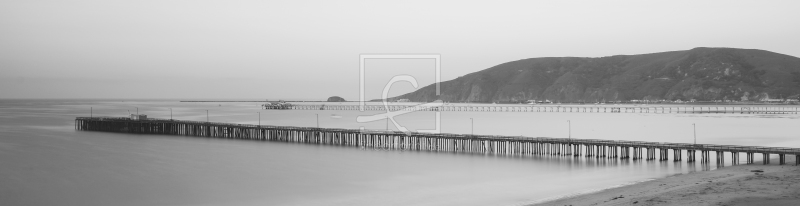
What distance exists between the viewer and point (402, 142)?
160 ft

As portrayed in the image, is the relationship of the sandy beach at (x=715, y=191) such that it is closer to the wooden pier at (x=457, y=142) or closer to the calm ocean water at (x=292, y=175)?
the calm ocean water at (x=292, y=175)

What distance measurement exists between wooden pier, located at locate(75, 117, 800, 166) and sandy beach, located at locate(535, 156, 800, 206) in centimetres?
595

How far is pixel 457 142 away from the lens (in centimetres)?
4719

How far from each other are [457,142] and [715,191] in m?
27.1

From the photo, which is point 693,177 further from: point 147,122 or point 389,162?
point 147,122

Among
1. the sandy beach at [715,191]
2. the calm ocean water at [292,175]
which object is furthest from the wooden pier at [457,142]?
the sandy beach at [715,191]

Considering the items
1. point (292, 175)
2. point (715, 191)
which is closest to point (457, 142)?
point (292, 175)

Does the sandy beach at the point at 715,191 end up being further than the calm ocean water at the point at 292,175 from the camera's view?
No

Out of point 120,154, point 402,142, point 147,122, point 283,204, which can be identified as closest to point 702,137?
point 402,142

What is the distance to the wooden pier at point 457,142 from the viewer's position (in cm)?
3478

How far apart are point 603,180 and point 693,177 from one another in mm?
4156

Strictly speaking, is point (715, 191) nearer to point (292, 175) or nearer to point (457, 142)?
point (292, 175)

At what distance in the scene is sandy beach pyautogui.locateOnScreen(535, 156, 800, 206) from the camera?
18.5 metres

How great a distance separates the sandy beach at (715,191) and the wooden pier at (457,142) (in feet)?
19.5
